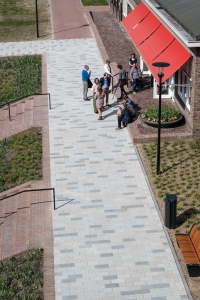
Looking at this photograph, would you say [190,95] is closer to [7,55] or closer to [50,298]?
[50,298]

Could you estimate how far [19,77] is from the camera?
3247cm

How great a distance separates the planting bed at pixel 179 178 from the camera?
1808 cm

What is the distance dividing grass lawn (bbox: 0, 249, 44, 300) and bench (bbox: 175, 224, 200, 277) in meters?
3.65

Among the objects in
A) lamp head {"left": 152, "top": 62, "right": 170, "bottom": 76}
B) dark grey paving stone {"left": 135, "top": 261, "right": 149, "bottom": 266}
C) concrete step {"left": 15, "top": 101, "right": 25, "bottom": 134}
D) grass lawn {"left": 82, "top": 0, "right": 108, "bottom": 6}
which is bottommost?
dark grey paving stone {"left": 135, "top": 261, "right": 149, "bottom": 266}

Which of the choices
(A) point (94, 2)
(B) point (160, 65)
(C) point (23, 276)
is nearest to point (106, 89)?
(B) point (160, 65)

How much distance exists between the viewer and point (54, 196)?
62.2 ft

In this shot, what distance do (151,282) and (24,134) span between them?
11.1 meters

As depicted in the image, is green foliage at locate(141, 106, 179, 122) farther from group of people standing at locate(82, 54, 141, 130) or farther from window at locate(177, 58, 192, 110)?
group of people standing at locate(82, 54, 141, 130)

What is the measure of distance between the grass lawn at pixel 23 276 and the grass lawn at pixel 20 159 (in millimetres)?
4839

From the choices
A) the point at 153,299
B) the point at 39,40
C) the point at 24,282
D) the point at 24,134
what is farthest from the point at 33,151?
the point at 39,40

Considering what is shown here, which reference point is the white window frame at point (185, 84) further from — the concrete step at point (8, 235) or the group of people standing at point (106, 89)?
the concrete step at point (8, 235)

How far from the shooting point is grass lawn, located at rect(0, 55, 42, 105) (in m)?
30.4

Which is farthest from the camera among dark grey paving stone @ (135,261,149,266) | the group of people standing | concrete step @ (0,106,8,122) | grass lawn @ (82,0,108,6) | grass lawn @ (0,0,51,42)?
grass lawn @ (82,0,108,6)

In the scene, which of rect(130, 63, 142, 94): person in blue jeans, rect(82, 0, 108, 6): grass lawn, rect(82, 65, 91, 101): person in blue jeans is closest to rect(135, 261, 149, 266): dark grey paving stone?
rect(82, 65, 91, 101): person in blue jeans
